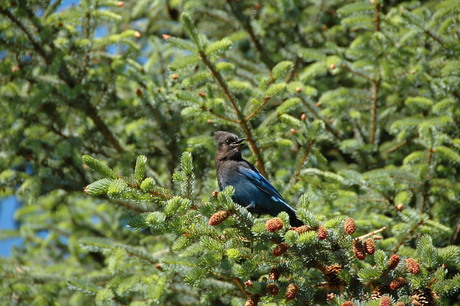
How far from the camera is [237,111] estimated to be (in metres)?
3.82

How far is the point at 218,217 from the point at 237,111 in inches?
53.2

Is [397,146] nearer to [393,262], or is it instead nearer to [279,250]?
[393,262]

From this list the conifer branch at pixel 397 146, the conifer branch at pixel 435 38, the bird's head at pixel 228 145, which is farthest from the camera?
the conifer branch at pixel 397 146

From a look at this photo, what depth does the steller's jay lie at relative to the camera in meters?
3.64


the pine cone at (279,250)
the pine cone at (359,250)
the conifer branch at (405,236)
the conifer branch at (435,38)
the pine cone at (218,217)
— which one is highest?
the conifer branch at (435,38)

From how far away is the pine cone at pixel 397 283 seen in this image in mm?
2643

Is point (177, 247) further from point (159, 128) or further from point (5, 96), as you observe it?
point (5, 96)

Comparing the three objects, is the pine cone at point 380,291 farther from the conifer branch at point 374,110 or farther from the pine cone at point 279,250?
the conifer branch at point 374,110

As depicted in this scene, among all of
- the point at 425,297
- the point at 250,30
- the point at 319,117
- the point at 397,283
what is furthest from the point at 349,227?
the point at 250,30

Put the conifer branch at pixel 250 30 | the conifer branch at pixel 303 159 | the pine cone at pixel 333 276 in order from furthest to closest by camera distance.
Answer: the conifer branch at pixel 250 30 → the conifer branch at pixel 303 159 → the pine cone at pixel 333 276

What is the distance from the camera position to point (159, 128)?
15.3ft

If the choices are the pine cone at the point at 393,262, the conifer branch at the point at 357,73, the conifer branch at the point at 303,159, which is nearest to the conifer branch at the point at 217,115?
the conifer branch at the point at 303,159

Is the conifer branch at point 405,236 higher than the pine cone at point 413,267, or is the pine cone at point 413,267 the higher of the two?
the pine cone at point 413,267

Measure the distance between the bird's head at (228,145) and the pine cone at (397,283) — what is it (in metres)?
1.63
